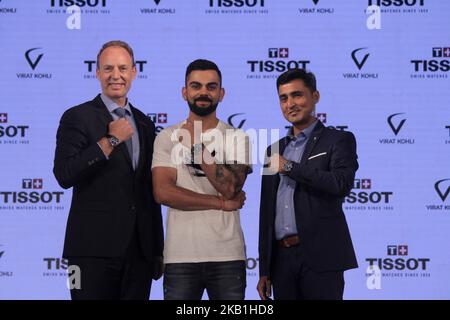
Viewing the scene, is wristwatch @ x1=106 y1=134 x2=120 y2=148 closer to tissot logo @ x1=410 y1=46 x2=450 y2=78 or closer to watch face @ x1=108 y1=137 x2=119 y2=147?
watch face @ x1=108 y1=137 x2=119 y2=147

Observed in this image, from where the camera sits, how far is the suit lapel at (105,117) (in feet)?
12.5

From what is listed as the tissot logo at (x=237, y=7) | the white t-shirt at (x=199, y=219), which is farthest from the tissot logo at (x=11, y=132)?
the white t-shirt at (x=199, y=219)

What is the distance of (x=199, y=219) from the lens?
3.61m

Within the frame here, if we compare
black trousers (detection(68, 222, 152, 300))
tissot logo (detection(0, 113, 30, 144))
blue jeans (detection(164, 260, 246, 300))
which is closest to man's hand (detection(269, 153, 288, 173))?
blue jeans (detection(164, 260, 246, 300))

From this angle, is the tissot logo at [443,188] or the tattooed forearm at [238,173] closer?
the tattooed forearm at [238,173]

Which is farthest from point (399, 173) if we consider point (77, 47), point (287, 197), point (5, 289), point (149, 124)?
point (5, 289)

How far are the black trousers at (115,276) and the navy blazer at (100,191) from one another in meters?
0.04

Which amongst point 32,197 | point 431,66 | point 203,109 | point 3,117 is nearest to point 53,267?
point 32,197

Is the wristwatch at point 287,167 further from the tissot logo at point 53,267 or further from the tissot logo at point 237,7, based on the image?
the tissot logo at point 53,267

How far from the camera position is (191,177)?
12.1ft

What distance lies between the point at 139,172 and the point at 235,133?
58 centimetres

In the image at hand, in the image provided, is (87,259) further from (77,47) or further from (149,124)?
(77,47)

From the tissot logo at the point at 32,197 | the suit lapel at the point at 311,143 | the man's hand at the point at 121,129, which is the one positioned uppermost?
the man's hand at the point at 121,129

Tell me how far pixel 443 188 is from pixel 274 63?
5.65 ft
